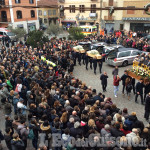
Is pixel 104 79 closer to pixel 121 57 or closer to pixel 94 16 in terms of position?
pixel 121 57

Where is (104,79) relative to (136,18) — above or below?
below

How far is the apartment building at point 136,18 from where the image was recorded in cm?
3303

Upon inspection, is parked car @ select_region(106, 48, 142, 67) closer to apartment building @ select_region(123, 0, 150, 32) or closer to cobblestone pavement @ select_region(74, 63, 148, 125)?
cobblestone pavement @ select_region(74, 63, 148, 125)

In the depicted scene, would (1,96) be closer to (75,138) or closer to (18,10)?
(75,138)

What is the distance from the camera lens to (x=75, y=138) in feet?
19.0

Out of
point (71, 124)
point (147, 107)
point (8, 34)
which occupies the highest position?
point (8, 34)

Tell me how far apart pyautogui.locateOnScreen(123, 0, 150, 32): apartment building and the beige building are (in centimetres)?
128

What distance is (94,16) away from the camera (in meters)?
40.3

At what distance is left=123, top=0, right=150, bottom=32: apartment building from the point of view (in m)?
33.0

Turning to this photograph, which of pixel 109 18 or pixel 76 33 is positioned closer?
pixel 76 33

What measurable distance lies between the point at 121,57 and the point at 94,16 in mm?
26670

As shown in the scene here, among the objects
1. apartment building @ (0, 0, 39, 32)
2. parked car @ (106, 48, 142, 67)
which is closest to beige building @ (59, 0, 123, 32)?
apartment building @ (0, 0, 39, 32)

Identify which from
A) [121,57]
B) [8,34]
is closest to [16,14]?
[8,34]

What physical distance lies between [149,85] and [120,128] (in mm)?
4651
